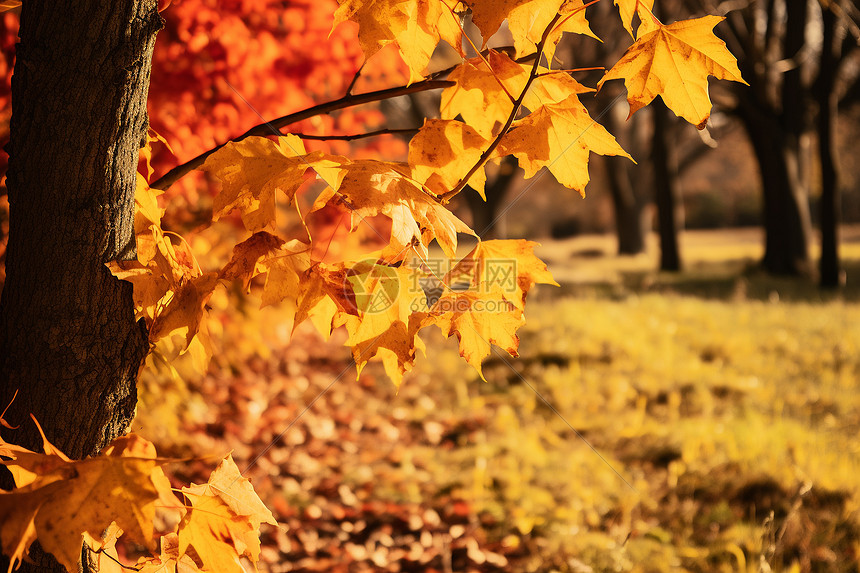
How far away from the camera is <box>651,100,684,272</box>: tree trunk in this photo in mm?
12812

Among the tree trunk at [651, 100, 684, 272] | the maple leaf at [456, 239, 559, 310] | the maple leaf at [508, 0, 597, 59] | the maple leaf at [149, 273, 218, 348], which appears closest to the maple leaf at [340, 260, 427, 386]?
the maple leaf at [456, 239, 559, 310]

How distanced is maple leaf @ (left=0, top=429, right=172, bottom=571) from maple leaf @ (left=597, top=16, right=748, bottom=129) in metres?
0.99

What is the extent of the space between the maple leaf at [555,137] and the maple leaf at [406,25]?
0.19 metres

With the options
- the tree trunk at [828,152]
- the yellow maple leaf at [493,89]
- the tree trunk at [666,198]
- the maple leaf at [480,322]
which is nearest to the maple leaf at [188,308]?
the maple leaf at [480,322]

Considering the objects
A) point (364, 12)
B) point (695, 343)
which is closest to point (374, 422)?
point (695, 343)

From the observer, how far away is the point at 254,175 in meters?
1.07

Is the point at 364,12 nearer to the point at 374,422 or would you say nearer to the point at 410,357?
the point at 410,357

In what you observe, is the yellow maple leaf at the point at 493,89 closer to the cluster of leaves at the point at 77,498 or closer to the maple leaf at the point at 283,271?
the maple leaf at the point at 283,271

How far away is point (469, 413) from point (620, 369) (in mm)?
1333

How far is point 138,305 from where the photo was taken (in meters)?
1.18

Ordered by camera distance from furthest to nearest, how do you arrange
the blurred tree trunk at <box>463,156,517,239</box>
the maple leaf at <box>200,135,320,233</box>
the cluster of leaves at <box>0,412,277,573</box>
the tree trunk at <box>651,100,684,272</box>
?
the blurred tree trunk at <box>463,156,517,239</box> < the tree trunk at <box>651,100,684,272</box> < the maple leaf at <box>200,135,320,233</box> < the cluster of leaves at <box>0,412,277,573</box>

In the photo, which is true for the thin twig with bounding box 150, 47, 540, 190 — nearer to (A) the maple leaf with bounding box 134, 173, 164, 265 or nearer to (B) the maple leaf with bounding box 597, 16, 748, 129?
(A) the maple leaf with bounding box 134, 173, 164, 265

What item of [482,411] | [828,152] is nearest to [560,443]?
[482,411]

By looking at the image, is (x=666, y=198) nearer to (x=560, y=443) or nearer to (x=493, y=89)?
(x=560, y=443)
